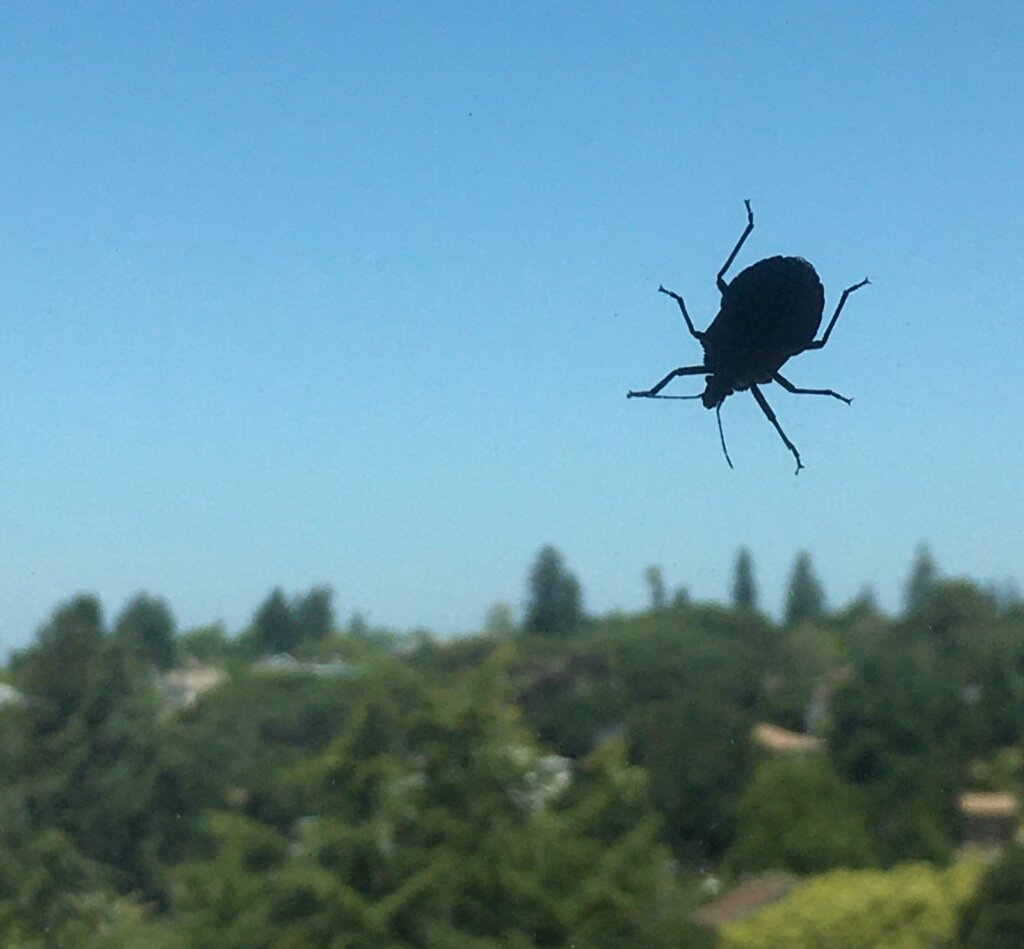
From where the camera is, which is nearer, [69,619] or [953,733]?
[953,733]

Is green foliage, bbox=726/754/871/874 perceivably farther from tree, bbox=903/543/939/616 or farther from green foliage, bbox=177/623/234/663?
green foliage, bbox=177/623/234/663

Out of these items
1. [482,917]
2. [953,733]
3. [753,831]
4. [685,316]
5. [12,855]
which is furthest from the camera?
[953,733]

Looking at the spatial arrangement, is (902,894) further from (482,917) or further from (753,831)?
(753,831)

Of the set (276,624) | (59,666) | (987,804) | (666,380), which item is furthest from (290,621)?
(666,380)

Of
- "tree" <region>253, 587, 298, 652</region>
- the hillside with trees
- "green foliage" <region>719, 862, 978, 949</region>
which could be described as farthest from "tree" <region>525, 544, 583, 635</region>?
"tree" <region>253, 587, 298, 652</region>

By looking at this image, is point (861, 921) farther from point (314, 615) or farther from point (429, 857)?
point (314, 615)

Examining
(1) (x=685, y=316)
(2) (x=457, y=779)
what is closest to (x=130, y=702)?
(2) (x=457, y=779)

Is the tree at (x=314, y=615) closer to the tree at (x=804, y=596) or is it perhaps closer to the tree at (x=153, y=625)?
the tree at (x=153, y=625)
